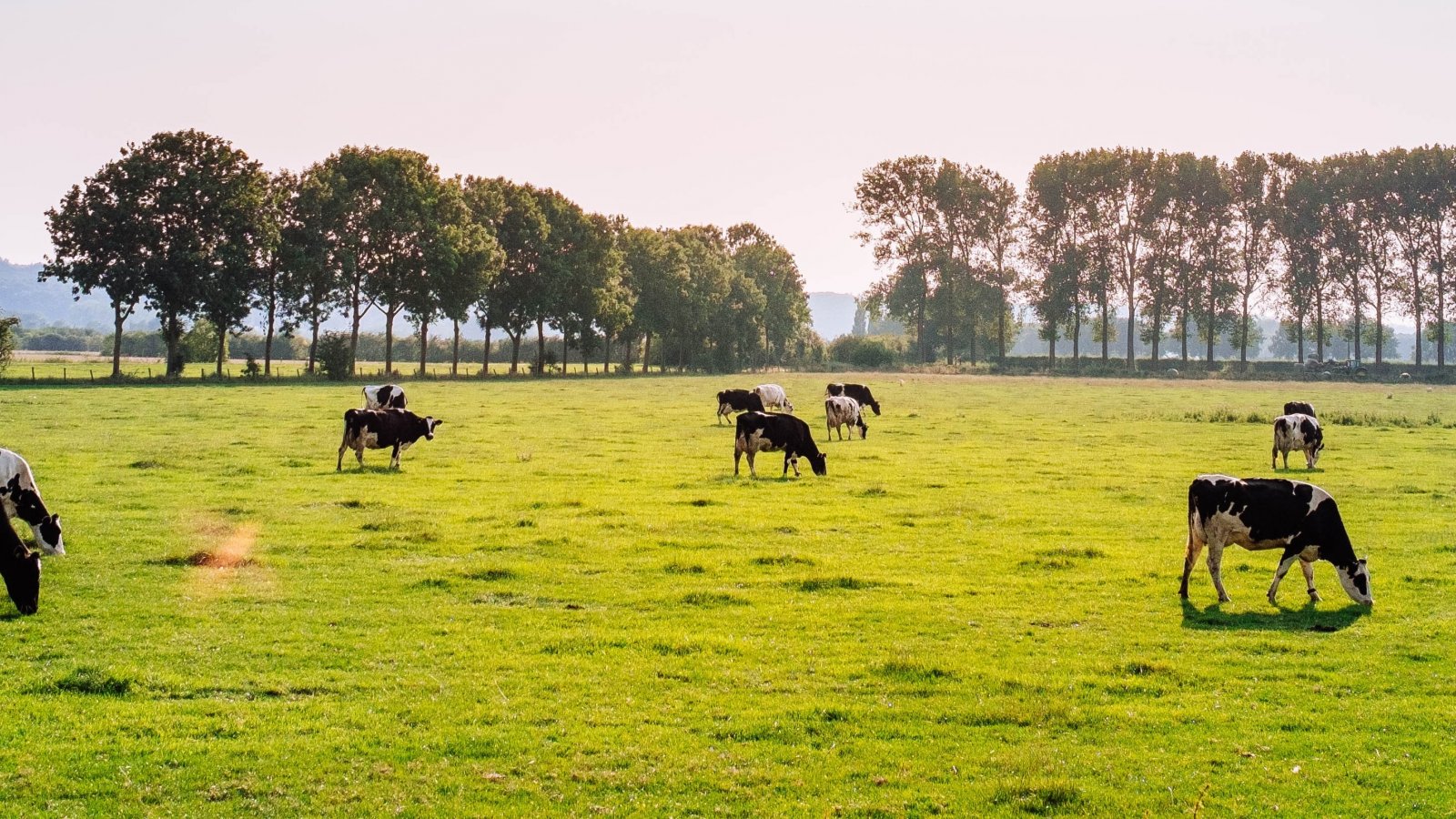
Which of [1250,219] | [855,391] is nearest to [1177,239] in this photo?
[1250,219]

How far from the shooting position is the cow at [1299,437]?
1232 inches

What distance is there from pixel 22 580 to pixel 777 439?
17875 millimetres

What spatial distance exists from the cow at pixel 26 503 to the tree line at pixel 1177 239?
356 feet

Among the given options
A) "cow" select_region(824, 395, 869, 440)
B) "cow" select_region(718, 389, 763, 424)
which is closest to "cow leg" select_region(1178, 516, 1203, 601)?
"cow" select_region(824, 395, 869, 440)

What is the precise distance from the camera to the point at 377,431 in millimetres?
29031

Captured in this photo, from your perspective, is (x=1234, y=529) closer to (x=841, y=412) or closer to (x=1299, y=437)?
(x=1299, y=437)

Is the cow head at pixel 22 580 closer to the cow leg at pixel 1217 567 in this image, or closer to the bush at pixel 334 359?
the cow leg at pixel 1217 567

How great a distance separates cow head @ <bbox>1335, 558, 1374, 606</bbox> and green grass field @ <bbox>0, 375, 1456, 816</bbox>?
328 mm

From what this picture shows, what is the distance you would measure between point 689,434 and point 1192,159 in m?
91.4

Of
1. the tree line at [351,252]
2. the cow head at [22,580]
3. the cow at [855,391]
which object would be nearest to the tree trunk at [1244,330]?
the tree line at [351,252]

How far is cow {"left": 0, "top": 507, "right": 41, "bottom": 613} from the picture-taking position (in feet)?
43.7

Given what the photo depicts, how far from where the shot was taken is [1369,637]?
43.4 feet

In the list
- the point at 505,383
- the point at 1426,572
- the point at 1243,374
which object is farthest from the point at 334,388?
the point at 1243,374

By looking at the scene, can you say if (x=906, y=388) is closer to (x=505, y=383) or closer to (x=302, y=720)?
(x=505, y=383)
